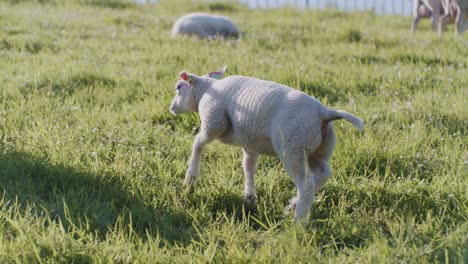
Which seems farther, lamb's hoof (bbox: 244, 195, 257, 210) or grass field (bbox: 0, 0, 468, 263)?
lamb's hoof (bbox: 244, 195, 257, 210)

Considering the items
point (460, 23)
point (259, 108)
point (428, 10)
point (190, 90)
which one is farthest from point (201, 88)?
point (428, 10)

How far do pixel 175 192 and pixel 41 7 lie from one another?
932 cm

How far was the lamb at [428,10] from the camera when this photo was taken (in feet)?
32.9

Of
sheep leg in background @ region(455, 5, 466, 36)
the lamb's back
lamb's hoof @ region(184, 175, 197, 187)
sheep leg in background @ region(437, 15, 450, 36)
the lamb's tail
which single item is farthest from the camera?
sheep leg in background @ region(437, 15, 450, 36)

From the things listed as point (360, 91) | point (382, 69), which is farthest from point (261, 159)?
point (382, 69)

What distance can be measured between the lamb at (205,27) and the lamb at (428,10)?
3525mm

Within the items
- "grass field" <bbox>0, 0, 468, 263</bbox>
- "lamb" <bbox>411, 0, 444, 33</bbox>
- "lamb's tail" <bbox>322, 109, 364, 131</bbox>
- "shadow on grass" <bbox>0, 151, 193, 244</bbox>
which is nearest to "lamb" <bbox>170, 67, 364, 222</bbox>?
"lamb's tail" <bbox>322, 109, 364, 131</bbox>

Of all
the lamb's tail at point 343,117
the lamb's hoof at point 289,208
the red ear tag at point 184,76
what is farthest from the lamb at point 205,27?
the lamb's tail at point 343,117

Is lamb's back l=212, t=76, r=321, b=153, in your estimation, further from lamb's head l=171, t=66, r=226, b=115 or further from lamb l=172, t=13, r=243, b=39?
lamb l=172, t=13, r=243, b=39

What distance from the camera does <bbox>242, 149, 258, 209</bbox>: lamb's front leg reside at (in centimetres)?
332

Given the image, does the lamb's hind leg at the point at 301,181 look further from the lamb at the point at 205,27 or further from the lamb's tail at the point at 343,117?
the lamb at the point at 205,27

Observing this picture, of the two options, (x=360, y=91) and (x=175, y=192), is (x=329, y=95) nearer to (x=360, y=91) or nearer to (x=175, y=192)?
(x=360, y=91)

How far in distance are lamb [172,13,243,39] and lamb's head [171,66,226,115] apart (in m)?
4.96

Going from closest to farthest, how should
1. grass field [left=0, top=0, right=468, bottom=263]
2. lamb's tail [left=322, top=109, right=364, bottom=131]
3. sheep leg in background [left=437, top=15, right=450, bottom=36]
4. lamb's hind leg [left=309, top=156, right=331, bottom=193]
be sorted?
1. grass field [left=0, top=0, right=468, bottom=263]
2. lamb's tail [left=322, top=109, right=364, bottom=131]
3. lamb's hind leg [left=309, top=156, right=331, bottom=193]
4. sheep leg in background [left=437, top=15, right=450, bottom=36]
